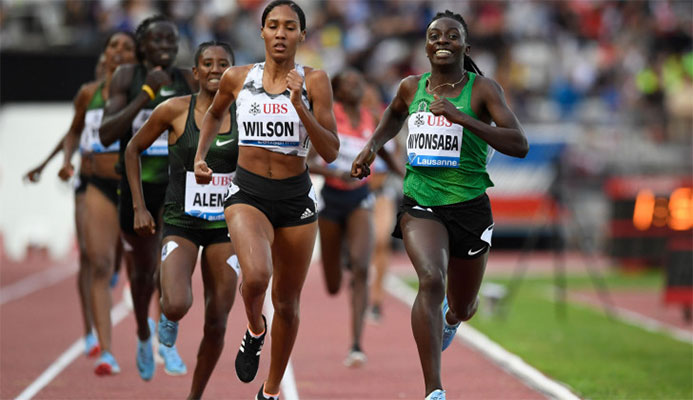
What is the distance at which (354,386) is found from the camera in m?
9.69

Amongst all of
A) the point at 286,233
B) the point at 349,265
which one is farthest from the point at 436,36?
the point at 349,265

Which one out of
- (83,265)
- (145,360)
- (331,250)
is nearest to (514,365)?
(331,250)

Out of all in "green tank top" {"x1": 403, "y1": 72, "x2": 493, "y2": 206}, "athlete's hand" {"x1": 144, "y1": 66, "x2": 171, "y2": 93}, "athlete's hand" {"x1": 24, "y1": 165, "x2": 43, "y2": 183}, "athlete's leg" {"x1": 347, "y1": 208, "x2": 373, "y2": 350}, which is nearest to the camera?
"green tank top" {"x1": 403, "y1": 72, "x2": 493, "y2": 206}

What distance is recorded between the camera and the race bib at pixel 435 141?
7.66 meters

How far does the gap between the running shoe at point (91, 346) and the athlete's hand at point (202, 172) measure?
14.0ft

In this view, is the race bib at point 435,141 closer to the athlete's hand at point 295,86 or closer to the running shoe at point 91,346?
the athlete's hand at point 295,86

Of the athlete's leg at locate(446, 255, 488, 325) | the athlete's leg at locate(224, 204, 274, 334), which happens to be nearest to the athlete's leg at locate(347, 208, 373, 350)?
the athlete's leg at locate(446, 255, 488, 325)

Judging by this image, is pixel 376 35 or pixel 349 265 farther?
pixel 376 35

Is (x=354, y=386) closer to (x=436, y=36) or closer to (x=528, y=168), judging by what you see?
(x=436, y=36)

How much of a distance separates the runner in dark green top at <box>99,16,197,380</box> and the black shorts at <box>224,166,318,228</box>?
177 centimetres

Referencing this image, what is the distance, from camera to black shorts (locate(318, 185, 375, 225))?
11.7 meters

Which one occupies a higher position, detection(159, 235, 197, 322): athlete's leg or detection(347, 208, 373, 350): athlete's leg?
detection(159, 235, 197, 322): athlete's leg

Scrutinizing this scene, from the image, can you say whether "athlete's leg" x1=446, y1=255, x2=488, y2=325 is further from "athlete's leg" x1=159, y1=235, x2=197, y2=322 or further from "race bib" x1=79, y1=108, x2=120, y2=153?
"race bib" x1=79, y1=108, x2=120, y2=153

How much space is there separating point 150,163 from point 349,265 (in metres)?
3.33
